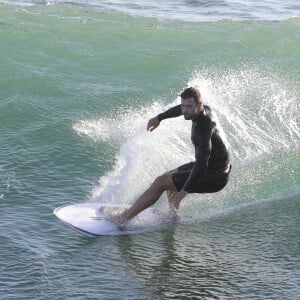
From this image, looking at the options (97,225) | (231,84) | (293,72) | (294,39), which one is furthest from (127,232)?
(294,39)

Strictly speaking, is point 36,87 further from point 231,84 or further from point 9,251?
point 9,251

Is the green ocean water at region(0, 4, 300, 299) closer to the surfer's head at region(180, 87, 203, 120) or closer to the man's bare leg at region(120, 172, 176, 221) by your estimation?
the man's bare leg at region(120, 172, 176, 221)

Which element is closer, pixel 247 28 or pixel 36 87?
pixel 36 87

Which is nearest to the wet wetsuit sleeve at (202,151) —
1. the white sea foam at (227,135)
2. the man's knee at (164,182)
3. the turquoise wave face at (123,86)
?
the man's knee at (164,182)

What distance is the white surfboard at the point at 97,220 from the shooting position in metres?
8.30

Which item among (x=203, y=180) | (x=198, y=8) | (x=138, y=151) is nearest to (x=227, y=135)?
(x=138, y=151)

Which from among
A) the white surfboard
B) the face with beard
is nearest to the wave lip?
the white surfboard

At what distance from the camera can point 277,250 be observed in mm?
7980

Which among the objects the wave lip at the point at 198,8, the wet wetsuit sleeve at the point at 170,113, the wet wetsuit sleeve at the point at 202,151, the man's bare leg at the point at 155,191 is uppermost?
the wave lip at the point at 198,8

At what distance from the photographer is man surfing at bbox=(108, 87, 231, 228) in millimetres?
7930

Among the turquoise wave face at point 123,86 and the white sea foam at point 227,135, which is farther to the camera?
the turquoise wave face at point 123,86

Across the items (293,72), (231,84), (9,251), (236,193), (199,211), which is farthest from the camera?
(293,72)

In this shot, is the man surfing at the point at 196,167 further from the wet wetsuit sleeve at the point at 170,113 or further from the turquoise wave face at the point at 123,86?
the turquoise wave face at the point at 123,86

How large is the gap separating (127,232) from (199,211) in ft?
3.81
